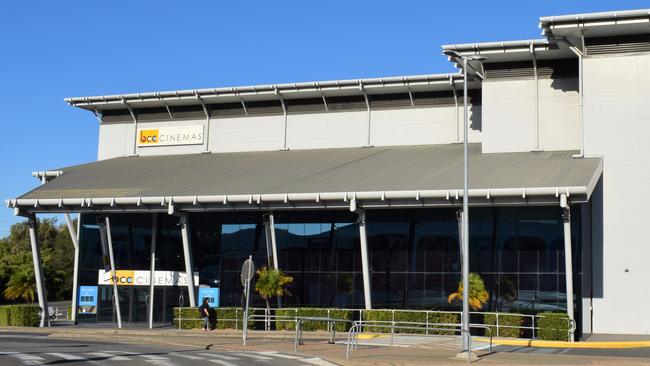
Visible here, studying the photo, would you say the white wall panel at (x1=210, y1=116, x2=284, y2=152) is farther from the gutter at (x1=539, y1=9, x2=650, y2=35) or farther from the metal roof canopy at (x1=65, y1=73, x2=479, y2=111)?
the gutter at (x1=539, y1=9, x2=650, y2=35)

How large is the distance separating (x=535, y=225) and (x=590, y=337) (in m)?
5.10

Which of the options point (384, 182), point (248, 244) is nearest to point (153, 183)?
point (248, 244)

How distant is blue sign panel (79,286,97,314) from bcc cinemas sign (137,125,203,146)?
380 inches

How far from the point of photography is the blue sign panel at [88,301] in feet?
134

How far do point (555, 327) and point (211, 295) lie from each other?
1694 centimetres

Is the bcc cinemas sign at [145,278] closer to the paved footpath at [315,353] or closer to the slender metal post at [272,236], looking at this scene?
the slender metal post at [272,236]

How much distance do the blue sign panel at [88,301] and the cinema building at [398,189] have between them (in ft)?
0.19

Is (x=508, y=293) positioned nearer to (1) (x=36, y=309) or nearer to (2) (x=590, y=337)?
(2) (x=590, y=337)

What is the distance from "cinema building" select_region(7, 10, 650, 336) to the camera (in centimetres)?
3241

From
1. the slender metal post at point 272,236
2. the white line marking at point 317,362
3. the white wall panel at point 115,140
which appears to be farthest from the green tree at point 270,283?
the white wall panel at point 115,140

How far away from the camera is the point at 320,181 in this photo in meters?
34.2

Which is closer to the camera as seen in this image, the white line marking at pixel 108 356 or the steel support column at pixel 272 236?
the white line marking at pixel 108 356

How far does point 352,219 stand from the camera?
3653cm

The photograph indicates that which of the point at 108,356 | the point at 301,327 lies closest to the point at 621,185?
the point at 301,327
